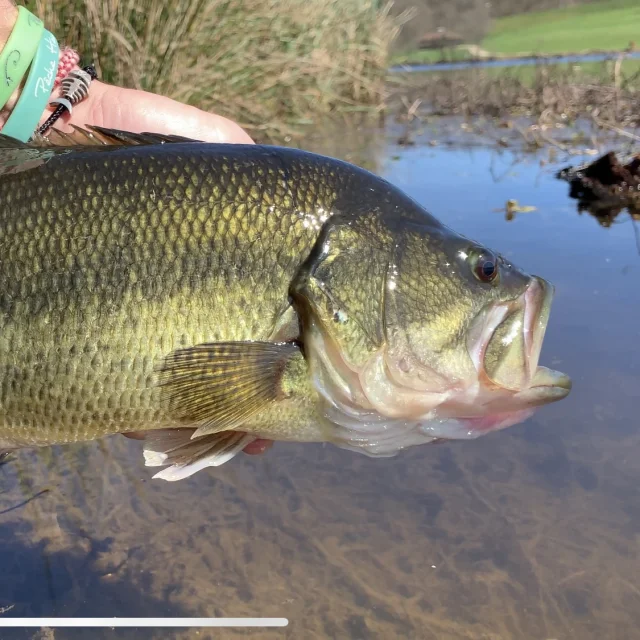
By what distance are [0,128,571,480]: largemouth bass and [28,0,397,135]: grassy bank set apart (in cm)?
436

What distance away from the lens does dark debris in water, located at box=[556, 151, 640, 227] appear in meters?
6.94

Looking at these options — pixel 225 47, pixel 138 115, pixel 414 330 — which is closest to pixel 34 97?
pixel 138 115

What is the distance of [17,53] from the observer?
3.13 meters

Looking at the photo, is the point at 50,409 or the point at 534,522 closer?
the point at 50,409

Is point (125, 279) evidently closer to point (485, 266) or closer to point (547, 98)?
point (485, 266)

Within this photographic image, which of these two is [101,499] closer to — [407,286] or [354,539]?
[354,539]

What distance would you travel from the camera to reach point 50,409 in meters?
2.03

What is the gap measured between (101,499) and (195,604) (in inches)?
27.9

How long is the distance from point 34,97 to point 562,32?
135ft

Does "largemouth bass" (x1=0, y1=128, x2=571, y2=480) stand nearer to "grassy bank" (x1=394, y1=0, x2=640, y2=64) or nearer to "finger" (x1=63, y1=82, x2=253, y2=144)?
"finger" (x1=63, y1=82, x2=253, y2=144)

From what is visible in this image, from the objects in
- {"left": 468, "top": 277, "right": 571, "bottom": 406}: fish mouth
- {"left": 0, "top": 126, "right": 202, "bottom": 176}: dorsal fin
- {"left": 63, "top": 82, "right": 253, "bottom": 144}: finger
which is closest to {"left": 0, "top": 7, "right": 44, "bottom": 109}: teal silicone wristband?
{"left": 63, "top": 82, "right": 253, "bottom": 144}: finger

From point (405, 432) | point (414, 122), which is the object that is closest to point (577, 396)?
point (405, 432)

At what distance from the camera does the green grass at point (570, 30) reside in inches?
1241

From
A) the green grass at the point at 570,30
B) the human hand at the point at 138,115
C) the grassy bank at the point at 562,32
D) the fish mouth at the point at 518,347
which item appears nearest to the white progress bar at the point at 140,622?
the fish mouth at the point at 518,347
